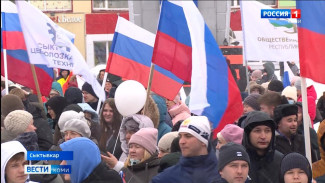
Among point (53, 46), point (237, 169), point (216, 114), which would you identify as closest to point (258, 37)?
point (53, 46)

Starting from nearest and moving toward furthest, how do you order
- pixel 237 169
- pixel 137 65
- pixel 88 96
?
pixel 237 169
pixel 137 65
pixel 88 96

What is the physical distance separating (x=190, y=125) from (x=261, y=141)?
0.66 m

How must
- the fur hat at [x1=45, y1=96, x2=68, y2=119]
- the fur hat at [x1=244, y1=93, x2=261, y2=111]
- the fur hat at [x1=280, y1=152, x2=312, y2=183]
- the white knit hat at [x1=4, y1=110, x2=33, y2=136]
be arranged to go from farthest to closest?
the fur hat at [x1=45, y1=96, x2=68, y2=119]
the fur hat at [x1=244, y1=93, x2=261, y2=111]
the white knit hat at [x1=4, y1=110, x2=33, y2=136]
the fur hat at [x1=280, y1=152, x2=312, y2=183]

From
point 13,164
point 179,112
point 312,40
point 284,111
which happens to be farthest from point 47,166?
point 179,112

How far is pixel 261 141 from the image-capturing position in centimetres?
682

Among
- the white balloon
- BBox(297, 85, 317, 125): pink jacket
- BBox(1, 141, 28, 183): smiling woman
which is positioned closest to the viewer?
BBox(1, 141, 28, 183): smiling woman

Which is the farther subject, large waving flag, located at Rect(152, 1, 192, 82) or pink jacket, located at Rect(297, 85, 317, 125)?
pink jacket, located at Rect(297, 85, 317, 125)

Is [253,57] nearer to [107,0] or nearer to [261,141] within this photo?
[261,141]

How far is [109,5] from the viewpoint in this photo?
113ft

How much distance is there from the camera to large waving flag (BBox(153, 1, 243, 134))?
27.3 ft


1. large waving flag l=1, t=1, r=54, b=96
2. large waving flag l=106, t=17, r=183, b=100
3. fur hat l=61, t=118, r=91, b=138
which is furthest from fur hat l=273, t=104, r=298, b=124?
large waving flag l=1, t=1, r=54, b=96

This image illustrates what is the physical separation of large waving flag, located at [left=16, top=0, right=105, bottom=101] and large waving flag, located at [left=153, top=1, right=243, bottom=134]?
5.64ft

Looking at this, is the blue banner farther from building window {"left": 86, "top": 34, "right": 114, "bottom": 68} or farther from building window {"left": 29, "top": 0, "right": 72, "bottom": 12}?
building window {"left": 29, "top": 0, "right": 72, "bottom": 12}

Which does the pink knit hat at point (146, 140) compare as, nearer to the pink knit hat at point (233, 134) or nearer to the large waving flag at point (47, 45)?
the pink knit hat at point (233, 134)
